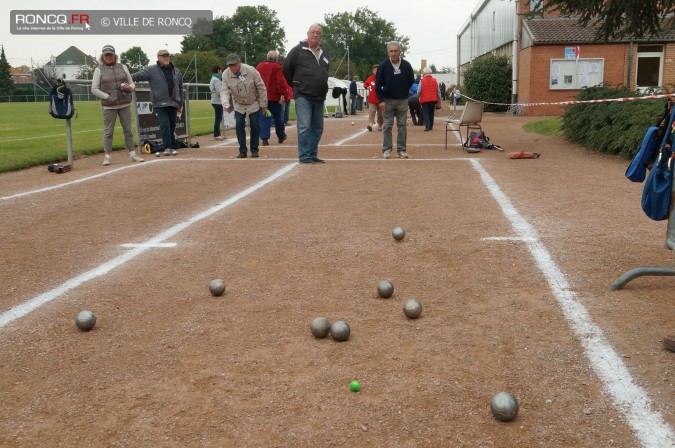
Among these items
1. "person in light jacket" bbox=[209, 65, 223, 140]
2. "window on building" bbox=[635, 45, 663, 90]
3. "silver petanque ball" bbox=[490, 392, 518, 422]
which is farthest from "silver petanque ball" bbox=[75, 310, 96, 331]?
"window on building" bbox=[635, 45, 663, 90]

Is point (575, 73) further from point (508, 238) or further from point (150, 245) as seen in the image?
point (150, 245)

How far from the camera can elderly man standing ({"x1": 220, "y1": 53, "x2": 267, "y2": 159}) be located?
13.9 metres

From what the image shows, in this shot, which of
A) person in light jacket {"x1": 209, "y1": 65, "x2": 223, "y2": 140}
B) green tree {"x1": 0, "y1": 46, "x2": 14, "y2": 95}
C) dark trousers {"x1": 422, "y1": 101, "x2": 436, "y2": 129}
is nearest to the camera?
person in light jacket {"x1": 209, "y1": 65, "x2": 223, "y2": 140}

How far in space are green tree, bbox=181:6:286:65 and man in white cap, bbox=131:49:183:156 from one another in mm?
132796

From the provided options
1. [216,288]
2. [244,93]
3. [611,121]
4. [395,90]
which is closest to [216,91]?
[244,93]

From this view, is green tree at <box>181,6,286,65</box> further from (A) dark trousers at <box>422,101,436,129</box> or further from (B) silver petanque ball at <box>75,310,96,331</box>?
(B) silver petanque ball at <box>75,310,96,331</box>

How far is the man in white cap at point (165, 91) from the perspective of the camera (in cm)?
1411

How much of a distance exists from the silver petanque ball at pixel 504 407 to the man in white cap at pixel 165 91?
12.2 metres

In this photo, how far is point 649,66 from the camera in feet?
113

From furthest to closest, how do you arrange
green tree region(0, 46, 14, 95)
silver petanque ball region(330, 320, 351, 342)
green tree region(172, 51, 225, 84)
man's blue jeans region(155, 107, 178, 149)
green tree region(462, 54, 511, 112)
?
green tree region(172, 51, 225, 84)
green tree region(0, 46, 14, 95)
green tree region(462, 54, 511, 112)
man's blue jeans region(155, 107, 178, 149)
silver petanque ball region(330, 320, 351, 342)

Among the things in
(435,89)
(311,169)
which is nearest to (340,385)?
(311,169)

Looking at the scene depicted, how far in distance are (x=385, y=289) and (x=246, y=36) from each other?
151m

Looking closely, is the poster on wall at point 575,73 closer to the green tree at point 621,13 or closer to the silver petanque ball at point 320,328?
the green tree at point 621,13

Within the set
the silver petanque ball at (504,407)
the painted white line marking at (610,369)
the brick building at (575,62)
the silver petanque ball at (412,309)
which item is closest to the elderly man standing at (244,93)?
the painted white line marking at (610,369)
